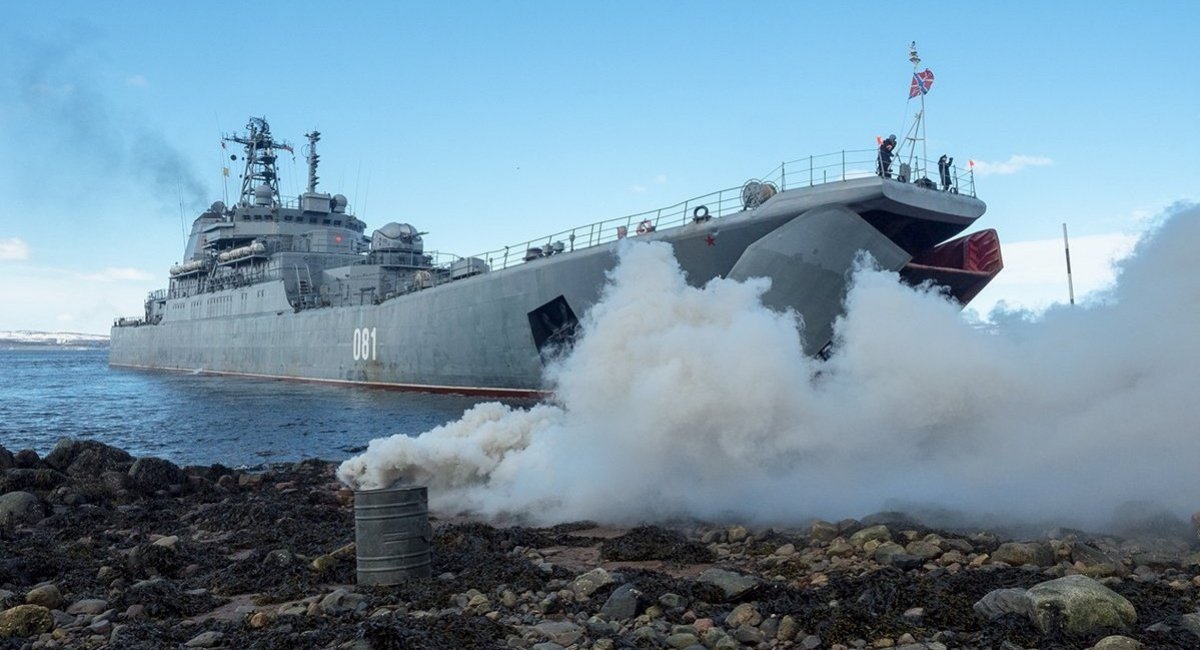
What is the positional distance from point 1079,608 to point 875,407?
550 cm

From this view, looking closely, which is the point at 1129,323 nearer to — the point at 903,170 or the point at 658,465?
the point at 658,465

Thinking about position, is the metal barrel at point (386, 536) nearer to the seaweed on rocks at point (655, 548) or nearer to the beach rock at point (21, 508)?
the seaweed on rocks at point (655, 548)

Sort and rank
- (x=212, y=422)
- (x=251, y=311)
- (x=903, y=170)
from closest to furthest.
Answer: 1. (x=903, y=170)
2. (x=212, y=422)
3. (x=251, y=311)

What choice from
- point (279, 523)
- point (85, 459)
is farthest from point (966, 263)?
point (85, 459)

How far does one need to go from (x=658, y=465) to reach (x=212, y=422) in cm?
2443

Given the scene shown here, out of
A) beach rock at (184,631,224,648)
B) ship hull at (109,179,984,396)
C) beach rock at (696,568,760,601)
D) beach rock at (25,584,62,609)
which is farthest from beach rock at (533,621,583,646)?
ship hull at (109,179,984,396)

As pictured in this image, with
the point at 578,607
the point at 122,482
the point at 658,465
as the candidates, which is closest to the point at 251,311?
the point at 122,482

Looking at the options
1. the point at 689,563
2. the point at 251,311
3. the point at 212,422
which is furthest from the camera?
the point at 251,311

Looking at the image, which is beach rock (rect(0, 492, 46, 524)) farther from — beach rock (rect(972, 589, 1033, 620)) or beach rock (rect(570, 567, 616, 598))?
beach rock (rect(972, 589, 1033, 620))

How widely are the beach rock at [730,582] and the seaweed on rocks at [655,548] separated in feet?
4.39

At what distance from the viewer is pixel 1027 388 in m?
11.1

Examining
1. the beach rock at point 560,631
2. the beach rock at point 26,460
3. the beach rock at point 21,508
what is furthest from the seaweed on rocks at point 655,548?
the beach rock at point 26,460

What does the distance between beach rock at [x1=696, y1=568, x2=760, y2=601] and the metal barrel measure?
109 inches

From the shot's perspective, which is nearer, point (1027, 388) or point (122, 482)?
point (1027, 388)
